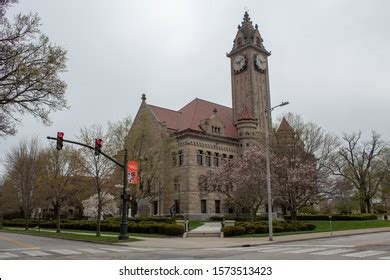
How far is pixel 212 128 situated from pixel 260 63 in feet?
62.8

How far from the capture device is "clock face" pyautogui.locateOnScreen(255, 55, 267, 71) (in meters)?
68.4

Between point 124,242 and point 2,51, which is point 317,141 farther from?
point 2,51

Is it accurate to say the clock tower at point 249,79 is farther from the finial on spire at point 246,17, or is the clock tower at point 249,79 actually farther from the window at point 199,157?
the window at point 199,157

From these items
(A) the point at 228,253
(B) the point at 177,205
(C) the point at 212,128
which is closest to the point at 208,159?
(C) the point at 212,128

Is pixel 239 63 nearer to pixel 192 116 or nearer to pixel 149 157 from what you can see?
pixel 192 116

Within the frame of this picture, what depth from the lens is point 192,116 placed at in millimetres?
58875

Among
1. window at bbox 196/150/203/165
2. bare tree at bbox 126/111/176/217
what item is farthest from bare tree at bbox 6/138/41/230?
window at bbox 196/150/203/165

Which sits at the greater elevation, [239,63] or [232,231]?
[239,63]

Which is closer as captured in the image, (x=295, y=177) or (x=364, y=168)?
(x=295, y=177)

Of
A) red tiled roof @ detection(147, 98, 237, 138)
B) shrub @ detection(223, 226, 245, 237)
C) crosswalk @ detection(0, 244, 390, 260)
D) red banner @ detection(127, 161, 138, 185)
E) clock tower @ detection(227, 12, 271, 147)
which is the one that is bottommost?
crosswalk @ detection(0, 244, 390, 260)

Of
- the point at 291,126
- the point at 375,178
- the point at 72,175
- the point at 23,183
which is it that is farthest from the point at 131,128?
the point at 375,178

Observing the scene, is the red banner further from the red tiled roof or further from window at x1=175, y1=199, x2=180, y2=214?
the red tiled roof

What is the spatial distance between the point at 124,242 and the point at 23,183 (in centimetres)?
3054

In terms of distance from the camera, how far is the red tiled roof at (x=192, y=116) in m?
57.9
